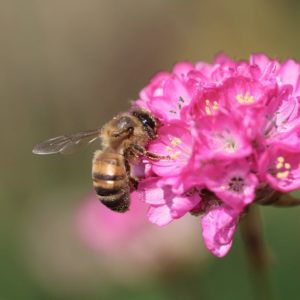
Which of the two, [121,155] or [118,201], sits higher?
[121,155]

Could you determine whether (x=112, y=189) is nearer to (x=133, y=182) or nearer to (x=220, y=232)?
(x=133, y=182)

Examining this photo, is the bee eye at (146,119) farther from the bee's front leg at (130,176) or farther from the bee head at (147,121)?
the bee's front leg at (130,176)

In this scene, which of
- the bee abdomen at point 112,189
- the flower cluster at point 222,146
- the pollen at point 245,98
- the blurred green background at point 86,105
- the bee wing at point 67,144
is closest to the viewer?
the flower cluster at point 222,146

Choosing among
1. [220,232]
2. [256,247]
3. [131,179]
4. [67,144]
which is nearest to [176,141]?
[131,179]

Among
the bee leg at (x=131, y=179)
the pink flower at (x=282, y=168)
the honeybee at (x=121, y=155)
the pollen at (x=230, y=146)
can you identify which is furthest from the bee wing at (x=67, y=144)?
the pink flower at (x=282, y=168)

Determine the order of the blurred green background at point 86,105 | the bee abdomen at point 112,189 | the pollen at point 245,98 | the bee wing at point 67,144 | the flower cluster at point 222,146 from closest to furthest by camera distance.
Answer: the flower cluster at point 222,146 → the pollen at point 245,98 → the bee abdomen at point 112,189 → the bee wing at point 67,144 → the blurred green background at point 86,105

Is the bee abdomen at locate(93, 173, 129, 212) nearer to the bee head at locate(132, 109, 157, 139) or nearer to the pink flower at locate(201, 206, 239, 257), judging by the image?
the bee head at locate(132, 109, 157, 139)

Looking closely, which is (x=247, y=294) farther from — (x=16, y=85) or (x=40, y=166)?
(x=16, y=85)
